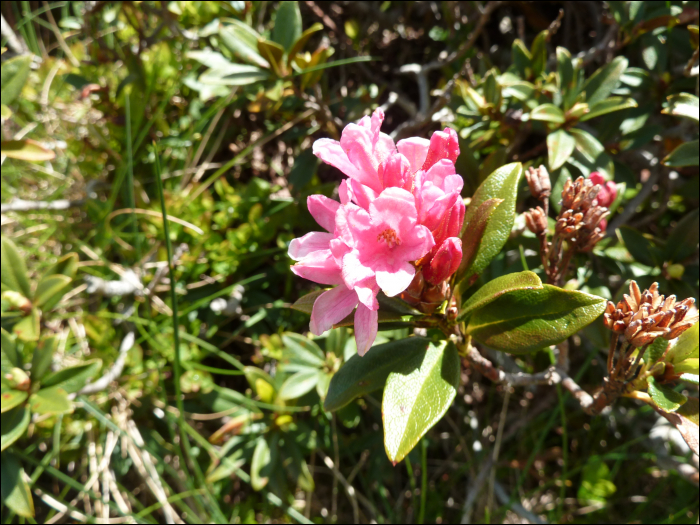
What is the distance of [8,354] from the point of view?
2.07m

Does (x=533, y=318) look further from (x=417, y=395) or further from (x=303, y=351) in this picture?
(x=303, y=351)

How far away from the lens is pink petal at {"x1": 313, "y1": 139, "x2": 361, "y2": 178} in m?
1.14

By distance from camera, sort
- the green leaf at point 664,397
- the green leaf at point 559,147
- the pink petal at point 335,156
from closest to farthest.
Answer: the pink petal at point 335,156 < the green leaf at point 664,397 < the green leaf at point 559,147

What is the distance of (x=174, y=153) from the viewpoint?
114 inches

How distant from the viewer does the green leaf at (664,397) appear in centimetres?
128

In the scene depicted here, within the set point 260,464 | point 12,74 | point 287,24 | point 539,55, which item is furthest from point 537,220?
point 12,74

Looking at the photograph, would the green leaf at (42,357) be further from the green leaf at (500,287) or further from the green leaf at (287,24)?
the green leaf at (500,287)

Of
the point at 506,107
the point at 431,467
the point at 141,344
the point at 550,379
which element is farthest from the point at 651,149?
the point at 141,344

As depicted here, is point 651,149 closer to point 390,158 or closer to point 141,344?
point 390,158

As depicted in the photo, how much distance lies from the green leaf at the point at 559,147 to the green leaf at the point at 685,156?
11.8 inches

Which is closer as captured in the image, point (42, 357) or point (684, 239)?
point (684, 239)

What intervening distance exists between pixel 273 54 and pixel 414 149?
1.16m

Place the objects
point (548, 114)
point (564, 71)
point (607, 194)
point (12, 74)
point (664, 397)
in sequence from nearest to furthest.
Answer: point (664, 397)
point (607, 194)
point (548, 114)
point (564, 71)
point (12, 74)

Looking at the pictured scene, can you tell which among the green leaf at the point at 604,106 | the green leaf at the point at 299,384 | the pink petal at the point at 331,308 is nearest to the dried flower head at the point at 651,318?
the pink petal at the point at 331,308
